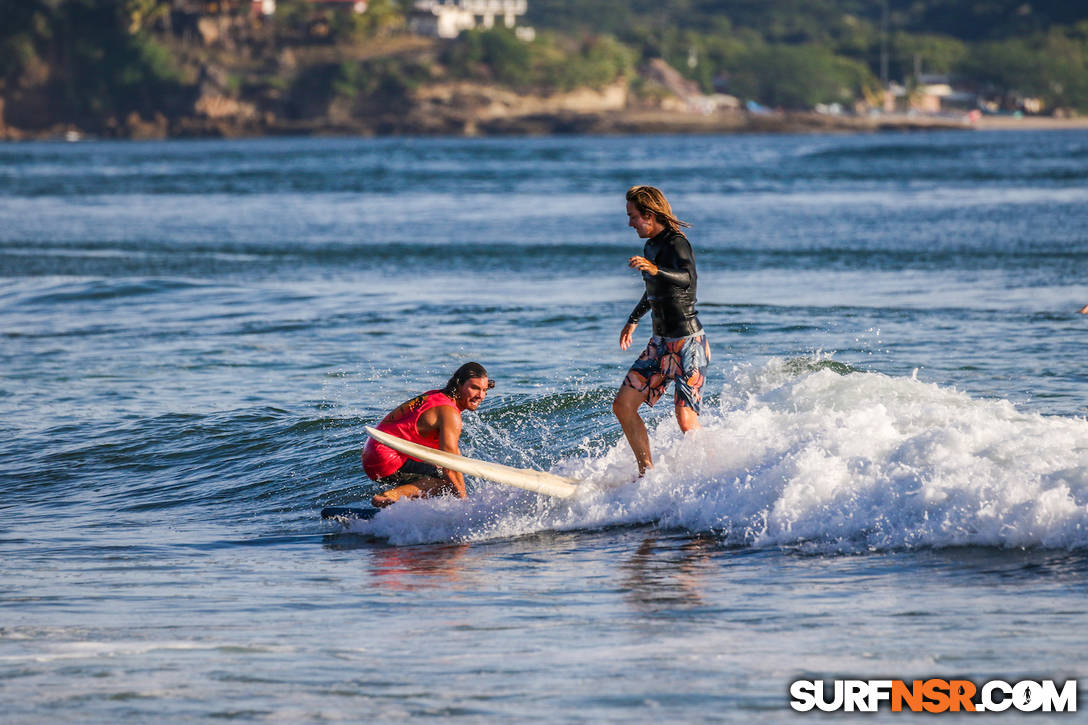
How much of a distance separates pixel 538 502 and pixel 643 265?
2.01m

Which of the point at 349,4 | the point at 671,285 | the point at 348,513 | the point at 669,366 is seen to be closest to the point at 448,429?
the point at 348,513

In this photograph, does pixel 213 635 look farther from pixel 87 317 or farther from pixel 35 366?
pixel 87 317

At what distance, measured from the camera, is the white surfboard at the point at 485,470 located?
30.4 ft

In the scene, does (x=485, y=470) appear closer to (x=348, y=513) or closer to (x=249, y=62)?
(x=348, y=513)

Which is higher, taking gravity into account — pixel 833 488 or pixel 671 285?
pixel 671 285

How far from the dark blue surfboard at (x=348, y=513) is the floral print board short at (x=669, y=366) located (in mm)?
1951

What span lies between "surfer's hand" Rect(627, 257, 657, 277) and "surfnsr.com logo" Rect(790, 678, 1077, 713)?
125 inches

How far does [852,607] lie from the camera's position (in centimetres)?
707

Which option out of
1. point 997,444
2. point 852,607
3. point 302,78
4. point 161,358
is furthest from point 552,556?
point 302,78

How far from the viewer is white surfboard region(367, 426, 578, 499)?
30.4ft

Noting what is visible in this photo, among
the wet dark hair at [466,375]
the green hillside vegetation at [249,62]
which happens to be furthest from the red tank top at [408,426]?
the green hillside vegetation at [249,62]

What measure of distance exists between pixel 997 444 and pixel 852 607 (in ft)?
8.38

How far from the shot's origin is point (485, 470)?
938 centimetres

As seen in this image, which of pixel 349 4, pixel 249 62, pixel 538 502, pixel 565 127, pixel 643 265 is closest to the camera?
pixel 643 265
